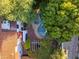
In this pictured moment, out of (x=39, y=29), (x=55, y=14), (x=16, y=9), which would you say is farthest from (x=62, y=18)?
(x=39, y=29)

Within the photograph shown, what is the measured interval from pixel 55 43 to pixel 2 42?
1.70 ft

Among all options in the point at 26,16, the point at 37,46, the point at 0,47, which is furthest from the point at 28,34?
the point at 26,16

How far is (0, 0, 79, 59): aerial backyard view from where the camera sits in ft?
7.59

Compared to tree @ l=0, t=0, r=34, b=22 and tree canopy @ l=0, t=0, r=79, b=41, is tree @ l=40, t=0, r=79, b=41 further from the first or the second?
tree @ l=0, t=0, r=34, b=22

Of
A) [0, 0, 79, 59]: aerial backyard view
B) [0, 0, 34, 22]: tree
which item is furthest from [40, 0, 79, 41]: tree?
[0, 0, 34, 22]: tree

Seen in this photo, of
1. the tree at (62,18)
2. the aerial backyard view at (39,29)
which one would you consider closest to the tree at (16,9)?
the aerial backyard view at (39,29)

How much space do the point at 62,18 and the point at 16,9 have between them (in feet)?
1.23

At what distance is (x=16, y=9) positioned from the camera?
2.32 metres

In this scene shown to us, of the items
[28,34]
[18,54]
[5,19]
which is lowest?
[18,54]

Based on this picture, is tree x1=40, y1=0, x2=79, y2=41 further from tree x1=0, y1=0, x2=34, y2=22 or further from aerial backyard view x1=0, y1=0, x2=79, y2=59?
tree x1=0, y1=0, x2=34, y2=22

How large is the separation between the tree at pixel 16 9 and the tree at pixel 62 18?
162 millimetres

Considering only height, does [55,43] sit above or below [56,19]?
below

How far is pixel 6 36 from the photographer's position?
8.95 ft

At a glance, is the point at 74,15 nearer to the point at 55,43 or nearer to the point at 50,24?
the point at 50,24
